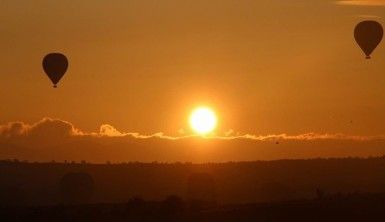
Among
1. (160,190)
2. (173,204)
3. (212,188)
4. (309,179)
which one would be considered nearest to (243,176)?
(309,179)

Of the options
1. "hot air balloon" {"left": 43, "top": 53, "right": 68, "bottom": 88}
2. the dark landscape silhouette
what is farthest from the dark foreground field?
"hot air balloon" {"left": 43, "top": 53, "right": 68, "bottom": 88}

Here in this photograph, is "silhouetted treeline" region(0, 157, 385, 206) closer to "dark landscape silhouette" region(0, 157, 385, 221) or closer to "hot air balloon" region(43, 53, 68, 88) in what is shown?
"dark landscape silhouette" region(0, 157, 385, 221)

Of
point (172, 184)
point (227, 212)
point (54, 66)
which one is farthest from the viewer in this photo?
point (172, 184)

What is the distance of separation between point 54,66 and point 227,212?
119 feet

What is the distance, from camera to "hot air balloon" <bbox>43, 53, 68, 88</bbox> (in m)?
94.3

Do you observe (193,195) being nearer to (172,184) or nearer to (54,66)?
(54,66)

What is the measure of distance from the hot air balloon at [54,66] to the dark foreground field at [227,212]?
85.1 feet

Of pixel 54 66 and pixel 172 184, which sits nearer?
pixel 54 66

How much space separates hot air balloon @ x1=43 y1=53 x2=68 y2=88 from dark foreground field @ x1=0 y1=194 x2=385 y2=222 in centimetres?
2593

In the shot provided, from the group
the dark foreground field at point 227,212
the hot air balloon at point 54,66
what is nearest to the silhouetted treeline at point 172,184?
the hot air balloon at point 54,66

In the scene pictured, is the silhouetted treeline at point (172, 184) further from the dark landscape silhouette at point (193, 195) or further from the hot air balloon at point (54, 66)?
the hot air balloon at point (54, 66)

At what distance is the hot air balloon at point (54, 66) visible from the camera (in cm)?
9431

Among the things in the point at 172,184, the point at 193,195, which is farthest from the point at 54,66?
the point at 172,184

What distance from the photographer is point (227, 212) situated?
6281cm
